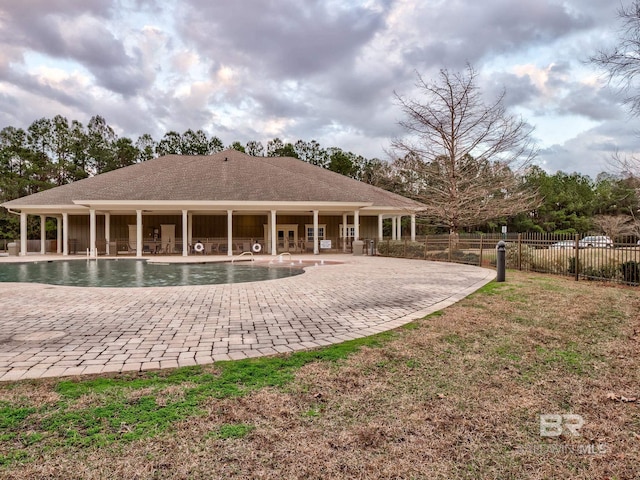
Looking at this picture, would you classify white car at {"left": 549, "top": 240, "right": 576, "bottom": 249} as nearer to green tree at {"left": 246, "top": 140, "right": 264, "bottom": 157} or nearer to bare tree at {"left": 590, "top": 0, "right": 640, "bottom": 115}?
bare tree at {"left": 590, "top": 0, "right": 640, "bottom": 115}

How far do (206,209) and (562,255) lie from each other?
19630mm

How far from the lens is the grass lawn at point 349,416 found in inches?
82.0

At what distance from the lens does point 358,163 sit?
57281mm

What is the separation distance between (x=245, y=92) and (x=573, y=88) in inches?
981

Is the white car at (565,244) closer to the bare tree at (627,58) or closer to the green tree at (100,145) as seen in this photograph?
the bare tree at (627,58)

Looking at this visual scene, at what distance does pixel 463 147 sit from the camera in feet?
70.3

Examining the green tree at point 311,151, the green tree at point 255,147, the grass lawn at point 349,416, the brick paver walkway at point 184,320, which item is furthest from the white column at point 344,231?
the green tree at point 255,147

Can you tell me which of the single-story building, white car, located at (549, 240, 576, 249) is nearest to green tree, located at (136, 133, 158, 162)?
the single-story building

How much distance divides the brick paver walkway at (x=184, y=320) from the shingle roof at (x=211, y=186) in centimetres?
1410

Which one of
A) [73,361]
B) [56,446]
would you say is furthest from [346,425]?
[73,361]

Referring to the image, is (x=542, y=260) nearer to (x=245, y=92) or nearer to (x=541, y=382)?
(x=541, y=382)

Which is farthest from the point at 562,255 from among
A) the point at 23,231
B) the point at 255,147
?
the point at 255,147

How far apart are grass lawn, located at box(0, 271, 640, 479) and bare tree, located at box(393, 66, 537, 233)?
717 inches

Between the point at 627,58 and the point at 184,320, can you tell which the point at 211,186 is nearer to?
the point at 184,320
